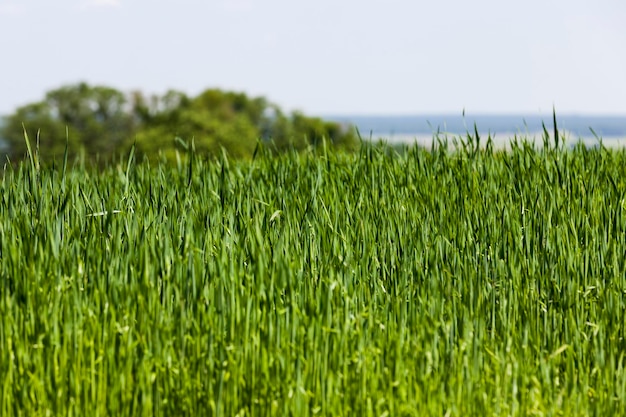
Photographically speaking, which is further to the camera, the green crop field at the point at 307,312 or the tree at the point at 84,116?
the tree at the point at 84,116

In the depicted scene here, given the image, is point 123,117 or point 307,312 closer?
point 307,312

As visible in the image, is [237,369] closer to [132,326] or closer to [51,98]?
[132,326]

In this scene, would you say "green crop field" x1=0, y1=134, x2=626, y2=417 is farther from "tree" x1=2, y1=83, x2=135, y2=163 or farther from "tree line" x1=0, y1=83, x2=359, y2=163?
"tree" x1=2, y1=83, x2=135, y2=163

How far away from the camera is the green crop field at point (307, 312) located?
7.44 feet

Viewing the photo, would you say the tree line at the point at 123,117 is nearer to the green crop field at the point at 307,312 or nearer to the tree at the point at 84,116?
the tree at the point at 84,116

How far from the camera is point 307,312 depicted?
95.0 inches

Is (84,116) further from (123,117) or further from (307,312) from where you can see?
(307,312)

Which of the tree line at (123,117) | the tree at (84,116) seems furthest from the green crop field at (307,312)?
the tree at (84,116)

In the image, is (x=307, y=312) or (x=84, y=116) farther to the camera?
(x=84, y=116)

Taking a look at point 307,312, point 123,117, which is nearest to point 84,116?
point 123,117

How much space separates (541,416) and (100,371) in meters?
1.23

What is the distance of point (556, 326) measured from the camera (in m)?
2.63

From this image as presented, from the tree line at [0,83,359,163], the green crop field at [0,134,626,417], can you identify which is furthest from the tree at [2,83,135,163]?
the green crop field at [0,134,626,417]

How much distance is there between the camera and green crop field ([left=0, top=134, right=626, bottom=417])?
227 cm
